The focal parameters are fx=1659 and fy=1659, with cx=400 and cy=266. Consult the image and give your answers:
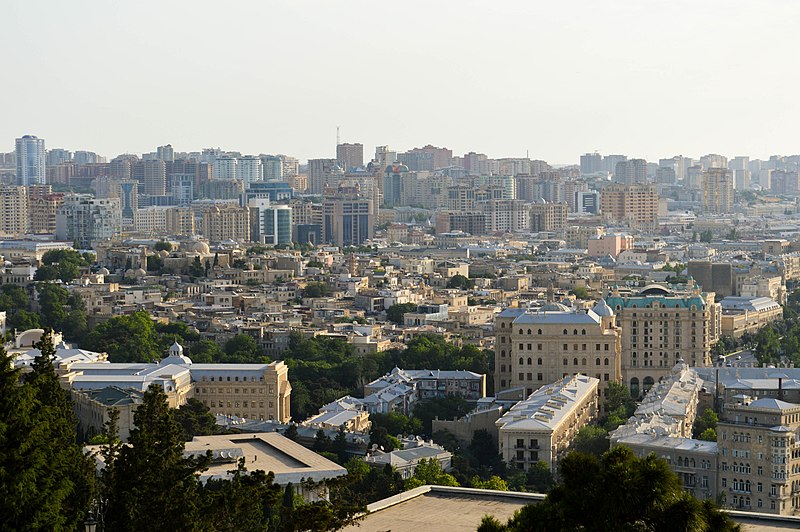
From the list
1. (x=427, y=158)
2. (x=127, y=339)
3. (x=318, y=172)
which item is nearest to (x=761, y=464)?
(x=127, y=339)

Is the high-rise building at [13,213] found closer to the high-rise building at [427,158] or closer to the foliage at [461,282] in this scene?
the foliage at [461,282]

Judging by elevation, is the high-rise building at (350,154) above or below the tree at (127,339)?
above

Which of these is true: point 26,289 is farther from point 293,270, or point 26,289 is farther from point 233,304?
point 293,270

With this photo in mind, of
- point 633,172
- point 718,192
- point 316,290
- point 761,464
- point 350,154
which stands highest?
point 350,154

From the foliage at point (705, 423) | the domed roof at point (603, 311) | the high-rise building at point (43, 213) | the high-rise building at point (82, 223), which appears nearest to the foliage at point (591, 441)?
the foliage at point (705, 423)

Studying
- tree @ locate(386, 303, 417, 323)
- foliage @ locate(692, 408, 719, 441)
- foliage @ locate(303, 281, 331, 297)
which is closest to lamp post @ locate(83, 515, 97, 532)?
foliage @ locate(692, 408, 719, 441)

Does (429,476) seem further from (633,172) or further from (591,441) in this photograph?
(633,172)

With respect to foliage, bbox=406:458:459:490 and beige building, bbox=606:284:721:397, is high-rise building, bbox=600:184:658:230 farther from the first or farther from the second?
foliage, bbox=406:458:459:490
